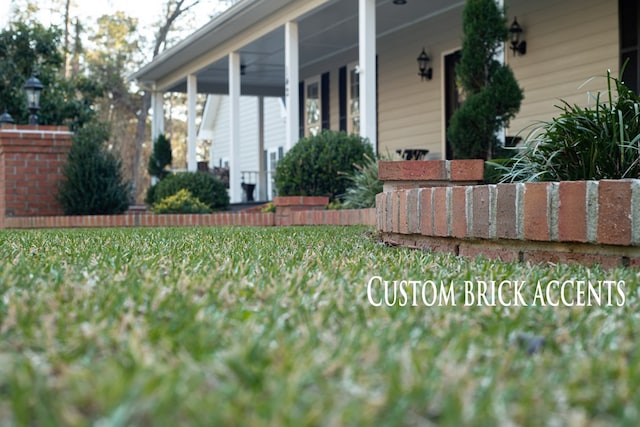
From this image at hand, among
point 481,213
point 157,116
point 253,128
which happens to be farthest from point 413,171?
point 253,128

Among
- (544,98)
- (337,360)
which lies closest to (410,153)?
(544,98)

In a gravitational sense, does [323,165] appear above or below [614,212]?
above

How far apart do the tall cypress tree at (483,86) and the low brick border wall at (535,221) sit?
13.1 feet

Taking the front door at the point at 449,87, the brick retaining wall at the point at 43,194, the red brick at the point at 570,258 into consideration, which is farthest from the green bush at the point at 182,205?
the red brick at the point at 570,258

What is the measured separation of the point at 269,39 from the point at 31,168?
16.2 ft

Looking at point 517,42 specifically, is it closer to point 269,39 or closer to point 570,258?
point 269,39

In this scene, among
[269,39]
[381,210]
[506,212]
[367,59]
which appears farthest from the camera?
[269,39]

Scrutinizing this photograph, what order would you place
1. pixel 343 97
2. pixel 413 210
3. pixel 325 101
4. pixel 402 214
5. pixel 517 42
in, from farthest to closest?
1. pixel 325 101
2. pixel 343 97
3. pixel 517 42
4. pixel 402 214
5. pixel 413 210

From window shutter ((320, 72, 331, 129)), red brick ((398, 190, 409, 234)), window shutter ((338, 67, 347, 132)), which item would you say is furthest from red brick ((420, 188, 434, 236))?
window shutter ((320, 72, 331, 129))

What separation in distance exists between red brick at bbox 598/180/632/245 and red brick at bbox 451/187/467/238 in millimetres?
700

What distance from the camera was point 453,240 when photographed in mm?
3363

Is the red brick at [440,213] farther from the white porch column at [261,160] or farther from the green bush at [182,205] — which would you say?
the white porch column at [261,160]

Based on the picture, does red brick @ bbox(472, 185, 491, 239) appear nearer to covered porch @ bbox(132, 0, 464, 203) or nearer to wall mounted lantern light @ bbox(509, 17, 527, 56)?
covered porch @ bbox(132, 0, 464, 203)

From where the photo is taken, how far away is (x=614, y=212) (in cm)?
250
